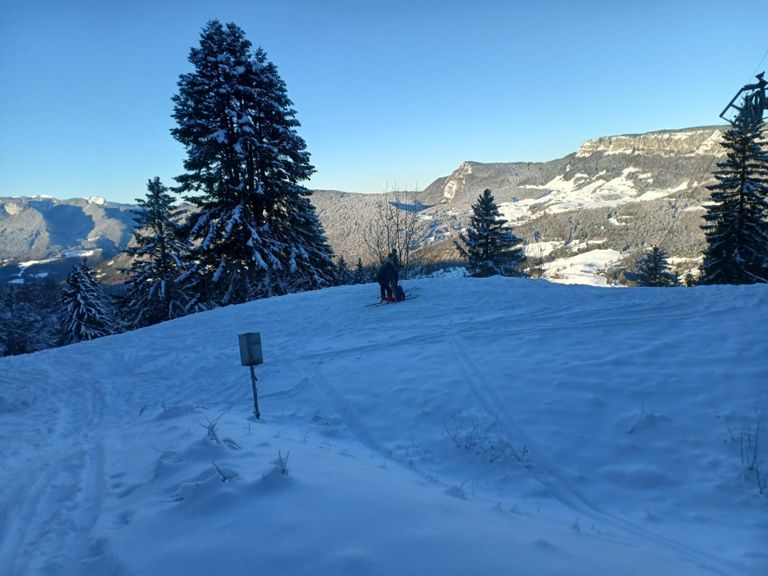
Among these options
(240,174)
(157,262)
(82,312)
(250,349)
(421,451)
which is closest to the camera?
(421,451)

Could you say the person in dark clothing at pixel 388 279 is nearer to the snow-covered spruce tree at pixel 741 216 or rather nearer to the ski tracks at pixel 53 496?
the ski tracks at pixel 53 496

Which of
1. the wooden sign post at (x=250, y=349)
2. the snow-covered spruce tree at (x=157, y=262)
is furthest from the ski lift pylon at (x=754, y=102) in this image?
the snow-covered spruce tree at (x=157, y=262)

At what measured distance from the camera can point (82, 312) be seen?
2908 centimetres

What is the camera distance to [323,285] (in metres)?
22.1

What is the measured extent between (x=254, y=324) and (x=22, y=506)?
9754 millimetres

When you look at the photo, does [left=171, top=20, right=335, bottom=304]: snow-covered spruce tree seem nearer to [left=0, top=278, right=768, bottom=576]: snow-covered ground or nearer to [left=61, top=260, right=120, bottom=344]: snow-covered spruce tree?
[left=0, top=278, right=768, bottom=576]: snow-covered ground

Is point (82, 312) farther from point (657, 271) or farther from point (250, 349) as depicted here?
point (657, 271)

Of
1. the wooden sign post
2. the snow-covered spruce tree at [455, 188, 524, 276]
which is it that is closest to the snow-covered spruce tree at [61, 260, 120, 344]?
the snow-covered spruce tree at [455, 188, 524, 276]

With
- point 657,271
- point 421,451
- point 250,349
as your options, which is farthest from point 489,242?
point 421,451

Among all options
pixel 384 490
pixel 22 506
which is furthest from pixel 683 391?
pixel 22 506

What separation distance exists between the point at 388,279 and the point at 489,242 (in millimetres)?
19703

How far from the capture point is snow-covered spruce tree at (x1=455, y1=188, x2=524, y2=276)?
31.6m

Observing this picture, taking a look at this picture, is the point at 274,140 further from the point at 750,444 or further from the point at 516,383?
the point at 750,444

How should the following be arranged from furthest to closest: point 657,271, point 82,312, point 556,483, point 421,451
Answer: point 657,271
point 82,312
point 421,451
point 556,483
